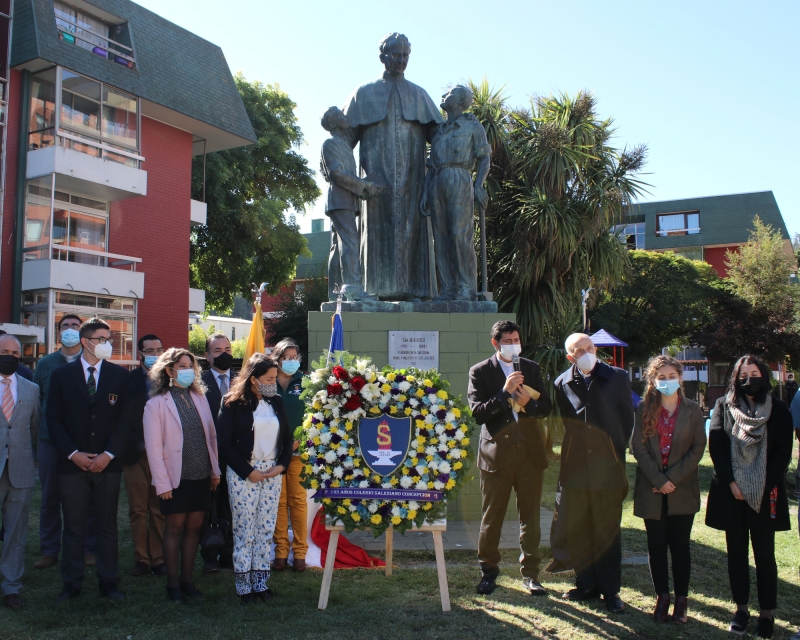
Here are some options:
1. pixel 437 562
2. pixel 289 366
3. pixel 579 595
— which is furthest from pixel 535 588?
pixel 289 366

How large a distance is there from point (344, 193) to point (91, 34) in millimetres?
14094

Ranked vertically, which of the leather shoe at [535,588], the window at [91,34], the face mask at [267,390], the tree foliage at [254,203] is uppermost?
the window at [91,34]

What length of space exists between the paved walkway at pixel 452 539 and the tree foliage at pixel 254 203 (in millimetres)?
17985

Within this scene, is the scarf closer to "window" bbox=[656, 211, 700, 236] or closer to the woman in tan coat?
the woman in tan coat

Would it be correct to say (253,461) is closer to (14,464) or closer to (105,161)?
(14,464)

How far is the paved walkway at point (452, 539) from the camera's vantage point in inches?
240

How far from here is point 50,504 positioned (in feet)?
18.5

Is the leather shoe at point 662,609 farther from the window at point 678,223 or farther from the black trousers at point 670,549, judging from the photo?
the window at point 678,223

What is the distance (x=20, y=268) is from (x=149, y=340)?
12.9 metres

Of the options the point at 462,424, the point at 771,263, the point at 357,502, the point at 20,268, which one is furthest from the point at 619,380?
the point at 771,263

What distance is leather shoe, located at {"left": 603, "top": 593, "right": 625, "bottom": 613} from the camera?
4488 millimetres

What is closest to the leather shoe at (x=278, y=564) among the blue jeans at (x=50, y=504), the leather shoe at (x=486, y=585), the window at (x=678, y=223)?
→ the blue jeans at (x=50, y=504)

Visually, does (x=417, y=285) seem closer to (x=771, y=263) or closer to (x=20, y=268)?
(x=20, y=268)

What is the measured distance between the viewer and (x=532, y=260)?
45.6 feet
